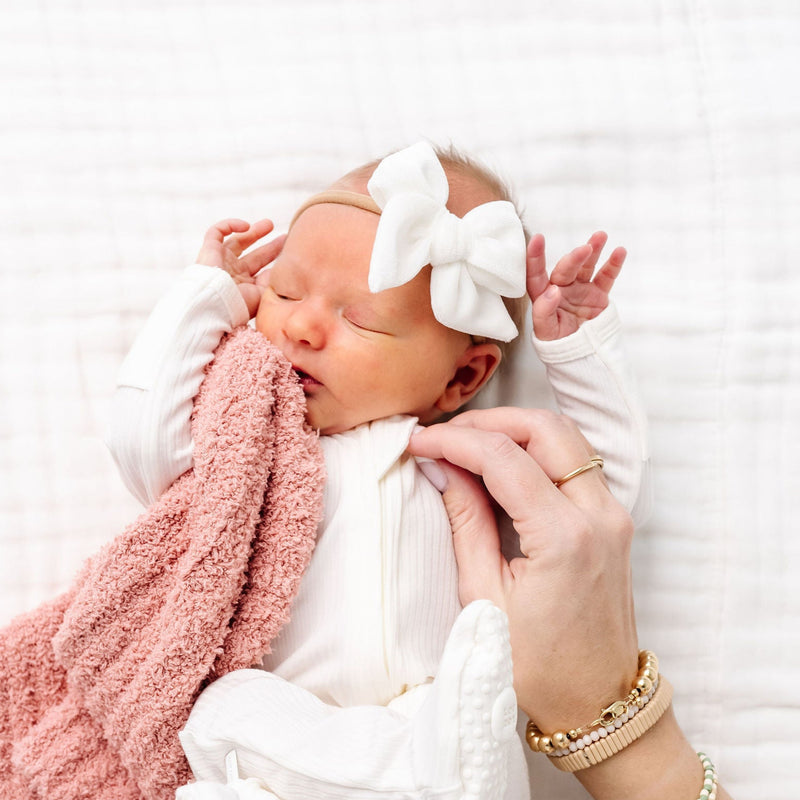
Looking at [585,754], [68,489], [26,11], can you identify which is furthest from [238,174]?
[585,754]

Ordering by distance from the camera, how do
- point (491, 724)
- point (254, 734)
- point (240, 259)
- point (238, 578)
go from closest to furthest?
point (491, 724)
point (254, 734)
point (238, 578)
point (240, 259)

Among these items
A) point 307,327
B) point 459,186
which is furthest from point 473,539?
point 459,186

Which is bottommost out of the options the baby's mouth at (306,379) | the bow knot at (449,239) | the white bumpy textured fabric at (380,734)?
the white bumpy textured fabric at (380,734)

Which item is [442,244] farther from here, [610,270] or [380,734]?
[380,734]

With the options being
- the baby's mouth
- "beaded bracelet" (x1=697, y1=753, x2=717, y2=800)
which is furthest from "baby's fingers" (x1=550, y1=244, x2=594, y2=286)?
"beaded bracelet" (x1=697, y1=753, x2=717, y2=800)

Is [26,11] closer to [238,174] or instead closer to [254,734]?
[238,174]

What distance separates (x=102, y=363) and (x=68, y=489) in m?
0.19

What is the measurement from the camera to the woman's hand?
47.9 inches

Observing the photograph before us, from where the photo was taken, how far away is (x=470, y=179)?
1.37m

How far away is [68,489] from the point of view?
146 centimetres

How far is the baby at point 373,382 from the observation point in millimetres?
1210

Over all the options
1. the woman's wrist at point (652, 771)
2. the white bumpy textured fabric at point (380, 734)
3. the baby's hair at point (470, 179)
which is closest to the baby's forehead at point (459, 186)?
the baby's hair at point (470, 179)

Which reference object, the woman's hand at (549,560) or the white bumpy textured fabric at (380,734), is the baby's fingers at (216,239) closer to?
the woman's hand at (549,560)

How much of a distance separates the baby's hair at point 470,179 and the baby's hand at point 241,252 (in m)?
0.15
